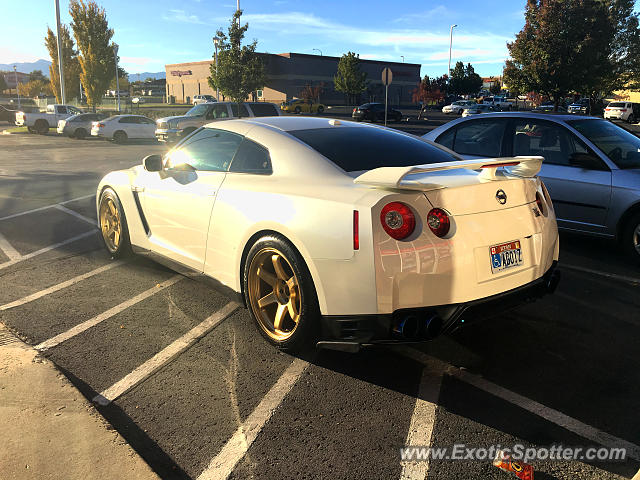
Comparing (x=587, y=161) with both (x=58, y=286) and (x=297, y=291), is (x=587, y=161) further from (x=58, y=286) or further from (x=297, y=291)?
(x=58, y=286)

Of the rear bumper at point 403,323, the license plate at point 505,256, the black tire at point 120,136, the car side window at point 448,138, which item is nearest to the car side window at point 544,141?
the car side window at point 448,138

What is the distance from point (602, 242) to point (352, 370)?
474 cm

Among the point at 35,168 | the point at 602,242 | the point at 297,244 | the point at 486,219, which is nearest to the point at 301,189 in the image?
the point at 297,244

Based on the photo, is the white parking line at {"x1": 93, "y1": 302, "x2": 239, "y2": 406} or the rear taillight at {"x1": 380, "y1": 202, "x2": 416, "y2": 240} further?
the white parking line at {"x1": 93, "y1": 302, "x2": 239, "y2": 406}

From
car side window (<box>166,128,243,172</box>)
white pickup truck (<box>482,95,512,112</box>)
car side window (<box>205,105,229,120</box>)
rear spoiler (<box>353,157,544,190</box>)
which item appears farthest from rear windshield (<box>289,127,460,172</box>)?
white pickup truck (<box>482,95,512,112</box>)

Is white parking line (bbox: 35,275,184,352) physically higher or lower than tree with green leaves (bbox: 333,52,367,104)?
lower

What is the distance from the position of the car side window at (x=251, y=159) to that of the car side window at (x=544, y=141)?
3.90 m

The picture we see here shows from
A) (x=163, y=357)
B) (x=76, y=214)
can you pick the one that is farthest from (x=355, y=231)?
(x=76, y=214)

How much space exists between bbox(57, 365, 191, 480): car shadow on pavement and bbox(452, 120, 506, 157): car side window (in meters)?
5.40

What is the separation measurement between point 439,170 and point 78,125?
87.1ft

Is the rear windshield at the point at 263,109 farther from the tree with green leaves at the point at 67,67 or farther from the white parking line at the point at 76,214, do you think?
the tree with green leaves at the point at 67,67

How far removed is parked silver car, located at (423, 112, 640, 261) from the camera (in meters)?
5.65

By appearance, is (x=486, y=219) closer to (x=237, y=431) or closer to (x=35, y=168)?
(x=237, y=431)

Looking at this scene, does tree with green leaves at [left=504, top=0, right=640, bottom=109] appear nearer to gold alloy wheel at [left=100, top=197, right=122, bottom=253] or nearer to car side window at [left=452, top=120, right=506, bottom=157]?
car side window at [left=452, top=120, right=506, bottom=157]
